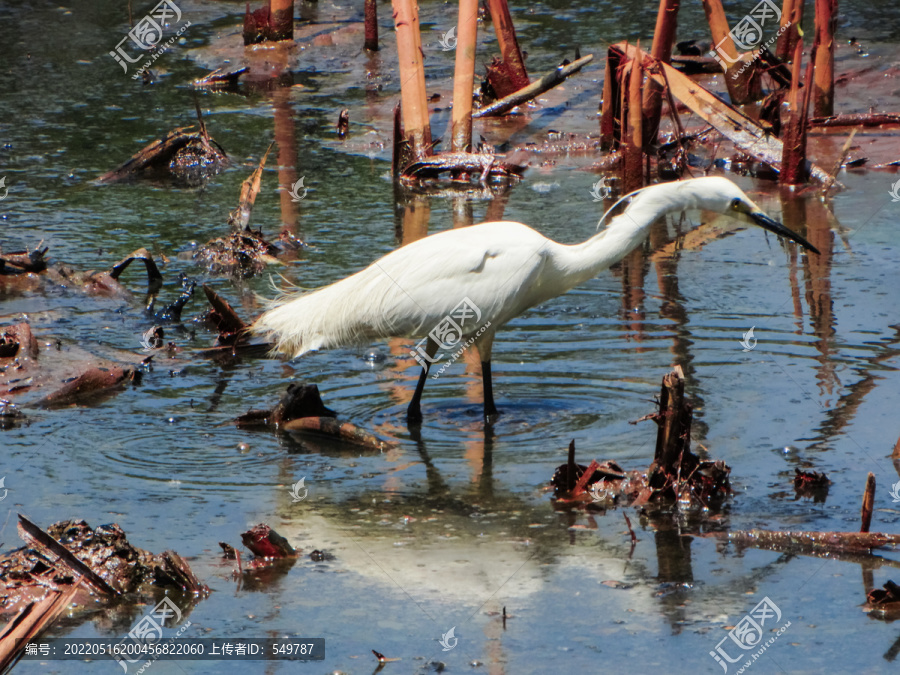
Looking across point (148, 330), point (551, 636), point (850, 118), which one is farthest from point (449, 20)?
point (551, 636)

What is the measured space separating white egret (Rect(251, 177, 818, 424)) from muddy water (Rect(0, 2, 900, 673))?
1.51 ft

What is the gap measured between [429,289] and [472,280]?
26cm

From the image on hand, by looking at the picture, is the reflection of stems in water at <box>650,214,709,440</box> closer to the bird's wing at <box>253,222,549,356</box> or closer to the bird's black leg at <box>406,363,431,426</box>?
the bird's wing at <box>253,222,549,356</box>

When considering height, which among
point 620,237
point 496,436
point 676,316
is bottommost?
point 496,436

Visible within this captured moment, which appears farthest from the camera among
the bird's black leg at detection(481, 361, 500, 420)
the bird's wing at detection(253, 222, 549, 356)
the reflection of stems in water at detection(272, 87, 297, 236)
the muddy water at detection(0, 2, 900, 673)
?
the reflection of stems in water at detection(272, 87, 297, 236)

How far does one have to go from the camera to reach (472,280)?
6668 millimetres

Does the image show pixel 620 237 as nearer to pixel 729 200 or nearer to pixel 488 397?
pixel 729 200

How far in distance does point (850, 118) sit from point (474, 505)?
8.40 m

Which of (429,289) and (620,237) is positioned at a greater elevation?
(620,237)

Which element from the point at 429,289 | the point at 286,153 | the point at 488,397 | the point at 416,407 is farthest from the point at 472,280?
the point at 286,153

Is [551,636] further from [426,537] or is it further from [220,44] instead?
[220,44]

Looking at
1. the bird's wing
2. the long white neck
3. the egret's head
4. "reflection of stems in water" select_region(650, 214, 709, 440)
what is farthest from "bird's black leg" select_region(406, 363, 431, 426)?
the egret's head

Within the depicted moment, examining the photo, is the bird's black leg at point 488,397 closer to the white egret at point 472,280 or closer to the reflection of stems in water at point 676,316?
the white egret at point 472,280

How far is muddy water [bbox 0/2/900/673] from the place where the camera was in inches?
175
